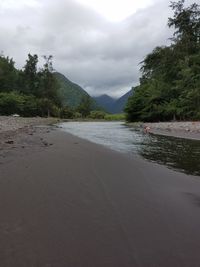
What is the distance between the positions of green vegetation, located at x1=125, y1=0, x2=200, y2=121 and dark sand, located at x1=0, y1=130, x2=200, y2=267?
4098 cm

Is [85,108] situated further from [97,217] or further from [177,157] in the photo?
[97,217]

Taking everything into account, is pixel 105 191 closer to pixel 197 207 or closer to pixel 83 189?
pixel 83 189

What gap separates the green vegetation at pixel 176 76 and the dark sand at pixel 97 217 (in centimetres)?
4098

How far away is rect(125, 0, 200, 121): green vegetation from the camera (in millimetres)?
51812

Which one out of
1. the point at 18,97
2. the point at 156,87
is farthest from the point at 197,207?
the point at 18,97

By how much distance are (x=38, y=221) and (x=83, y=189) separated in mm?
2494

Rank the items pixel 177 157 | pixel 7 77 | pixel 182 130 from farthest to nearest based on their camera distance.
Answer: pixel 7 77
pixel 182 130
pixel 177 157

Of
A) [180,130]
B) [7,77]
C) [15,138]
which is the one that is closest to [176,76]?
[180,130]

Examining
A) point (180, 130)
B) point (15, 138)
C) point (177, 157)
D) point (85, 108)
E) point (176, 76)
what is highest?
point (176, 76)

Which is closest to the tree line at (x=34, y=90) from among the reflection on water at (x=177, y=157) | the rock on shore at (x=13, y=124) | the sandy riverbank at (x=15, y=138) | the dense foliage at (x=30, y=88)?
the dense foliage at (x=30, y=88)

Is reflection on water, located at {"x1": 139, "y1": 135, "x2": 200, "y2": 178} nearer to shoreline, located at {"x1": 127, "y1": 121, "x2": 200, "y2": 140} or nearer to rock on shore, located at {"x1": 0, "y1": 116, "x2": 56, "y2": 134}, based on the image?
shoreline, located at {"x1": 127, "y1": 121, "x2": 200, "y2": 140}

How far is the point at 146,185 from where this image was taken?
9.62 meters

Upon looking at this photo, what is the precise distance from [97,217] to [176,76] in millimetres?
55525

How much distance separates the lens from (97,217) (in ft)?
21.9
